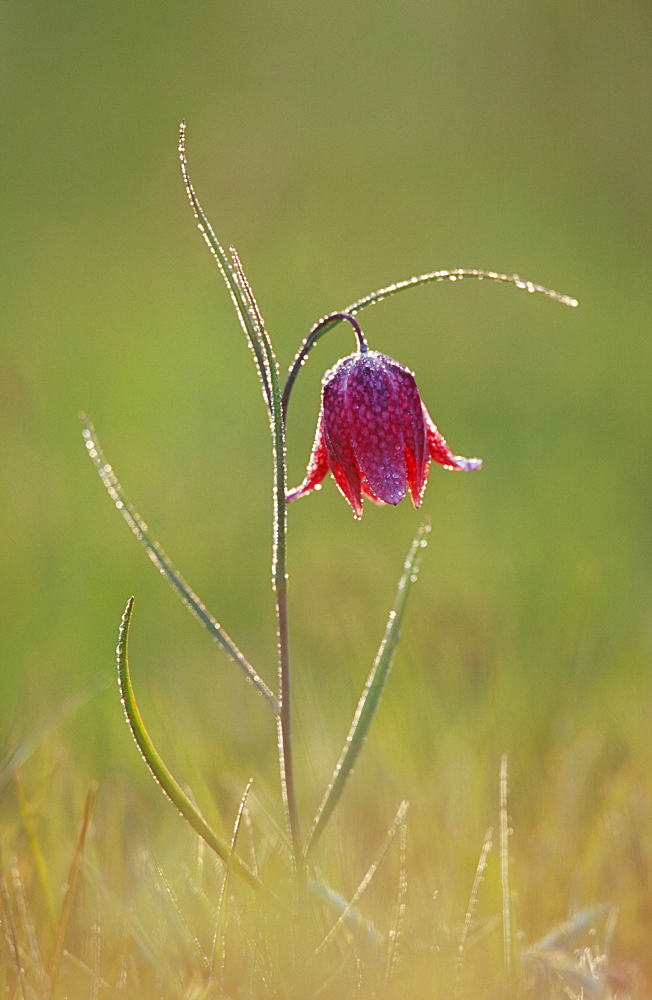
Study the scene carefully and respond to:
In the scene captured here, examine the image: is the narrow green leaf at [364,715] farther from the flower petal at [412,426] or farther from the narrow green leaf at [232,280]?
the narrow green leaf at [232,280]

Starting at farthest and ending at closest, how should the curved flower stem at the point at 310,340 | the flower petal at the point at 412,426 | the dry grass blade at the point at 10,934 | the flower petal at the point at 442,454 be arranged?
the flower petal at the point at 442,454 < the flower petal at the point at 412,426 < the curved flower stem at the point at 310,340 < the dry grass blade at the point at 10,934

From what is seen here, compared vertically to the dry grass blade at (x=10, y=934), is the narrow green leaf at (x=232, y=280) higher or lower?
higher

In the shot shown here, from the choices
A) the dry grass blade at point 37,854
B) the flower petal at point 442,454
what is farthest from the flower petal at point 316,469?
the dry grass blade at point 37,854

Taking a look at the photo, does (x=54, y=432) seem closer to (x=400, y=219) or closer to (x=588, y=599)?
(x=588, y=599)

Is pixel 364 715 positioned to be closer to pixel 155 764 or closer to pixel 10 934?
pixel 155 764

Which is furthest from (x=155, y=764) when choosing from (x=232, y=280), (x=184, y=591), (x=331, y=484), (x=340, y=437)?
(x=331, y=484)

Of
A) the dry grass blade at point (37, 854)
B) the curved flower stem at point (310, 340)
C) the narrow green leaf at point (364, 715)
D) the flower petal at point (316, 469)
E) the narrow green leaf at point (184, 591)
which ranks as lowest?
the dry grass blade at point (37, 854)
